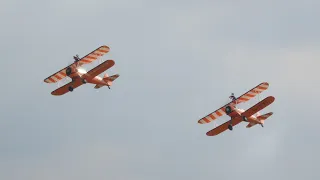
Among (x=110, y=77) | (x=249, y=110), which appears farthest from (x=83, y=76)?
(x=249, y=110)

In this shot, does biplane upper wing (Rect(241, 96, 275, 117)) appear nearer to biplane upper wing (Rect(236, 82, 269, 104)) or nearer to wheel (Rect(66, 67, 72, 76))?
biplane upper wing (Rect(236, 82, 269, 104))

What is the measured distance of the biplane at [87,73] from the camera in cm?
11919

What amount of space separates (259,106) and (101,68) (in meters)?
19.8

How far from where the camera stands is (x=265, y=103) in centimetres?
11894

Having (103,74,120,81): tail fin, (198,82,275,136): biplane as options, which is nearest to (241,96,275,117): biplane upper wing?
(198,82,275,136): biplane

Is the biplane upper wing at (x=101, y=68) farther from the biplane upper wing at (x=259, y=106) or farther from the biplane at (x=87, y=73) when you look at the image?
the biplane upper wing at (x=259, y=106)

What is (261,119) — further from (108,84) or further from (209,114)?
(108,84)

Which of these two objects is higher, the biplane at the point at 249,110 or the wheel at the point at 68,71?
the wheel at the point at 68,71

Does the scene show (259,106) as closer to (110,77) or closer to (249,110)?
(249,110)

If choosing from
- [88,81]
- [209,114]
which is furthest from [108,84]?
[209,114]

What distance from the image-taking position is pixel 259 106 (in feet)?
392

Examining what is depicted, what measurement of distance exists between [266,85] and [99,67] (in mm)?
21248

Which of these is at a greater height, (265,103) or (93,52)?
(93,52)

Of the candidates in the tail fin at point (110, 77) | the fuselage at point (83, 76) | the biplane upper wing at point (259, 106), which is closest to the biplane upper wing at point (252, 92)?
the biplane upper wing at point (259, 106)
